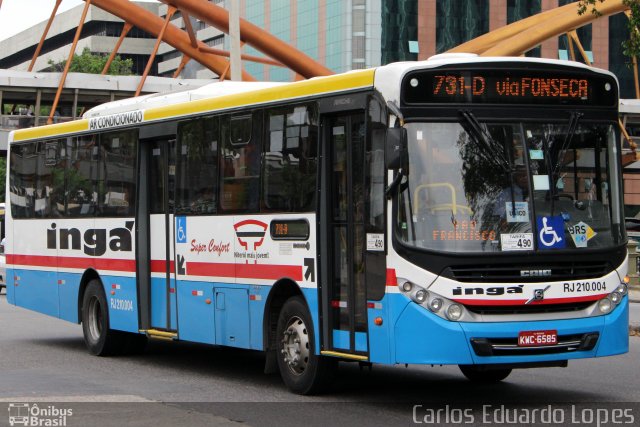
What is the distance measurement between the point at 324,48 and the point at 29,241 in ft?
285

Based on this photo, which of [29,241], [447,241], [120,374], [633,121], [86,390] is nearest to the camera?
[447,241]

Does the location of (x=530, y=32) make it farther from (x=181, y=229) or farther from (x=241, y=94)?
(x=241, y=94)

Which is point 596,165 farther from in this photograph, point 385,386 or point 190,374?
point 190,374

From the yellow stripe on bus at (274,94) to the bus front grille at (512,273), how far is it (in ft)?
6.21

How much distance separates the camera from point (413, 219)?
1127 centimetres

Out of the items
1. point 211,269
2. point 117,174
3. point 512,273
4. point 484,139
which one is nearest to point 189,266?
point 211,269

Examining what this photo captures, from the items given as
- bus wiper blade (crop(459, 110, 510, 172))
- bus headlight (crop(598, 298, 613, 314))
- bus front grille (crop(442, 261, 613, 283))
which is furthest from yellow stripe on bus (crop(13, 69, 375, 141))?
bus headlight (crop(598, 298, 613, 314))

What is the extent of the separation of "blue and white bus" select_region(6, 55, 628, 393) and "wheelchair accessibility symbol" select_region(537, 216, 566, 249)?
12 millimetres

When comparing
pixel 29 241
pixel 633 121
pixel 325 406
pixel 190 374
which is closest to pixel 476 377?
pixel 325 406

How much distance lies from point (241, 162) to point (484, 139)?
3.39m

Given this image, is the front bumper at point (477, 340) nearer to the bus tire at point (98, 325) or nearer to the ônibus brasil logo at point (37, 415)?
the ônibus brasil logo at point (37, 415)

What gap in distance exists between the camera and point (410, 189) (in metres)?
A: 11.3

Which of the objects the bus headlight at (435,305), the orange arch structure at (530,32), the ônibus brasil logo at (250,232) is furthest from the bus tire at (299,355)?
the orange arch structure at (530,32)

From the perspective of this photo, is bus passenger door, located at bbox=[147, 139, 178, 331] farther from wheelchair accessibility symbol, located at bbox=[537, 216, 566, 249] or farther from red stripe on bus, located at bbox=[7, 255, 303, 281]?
wheelchair accessibility symbol, located at bbox=[537, 216, 566, 249]
